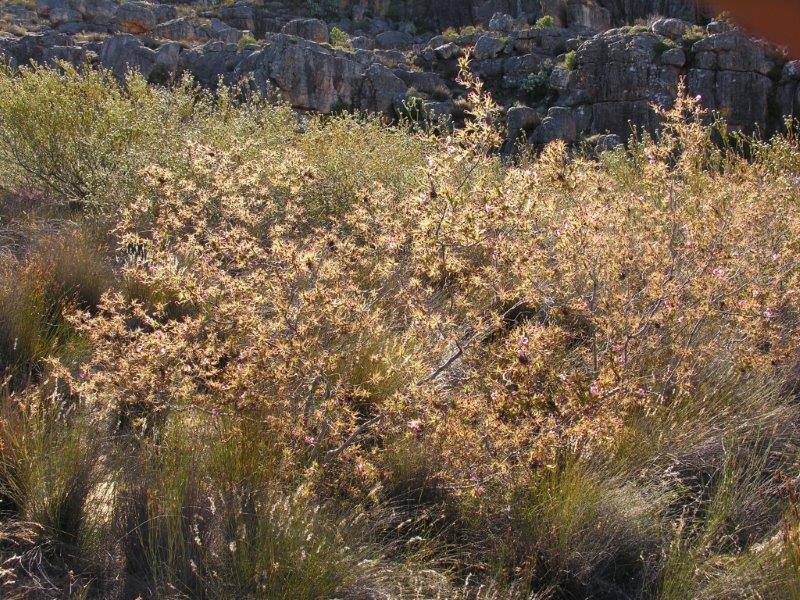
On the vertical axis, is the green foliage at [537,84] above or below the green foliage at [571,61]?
below

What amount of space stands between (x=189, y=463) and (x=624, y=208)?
2.88 m

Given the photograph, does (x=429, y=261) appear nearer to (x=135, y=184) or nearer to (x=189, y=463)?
(x=189, y=463)

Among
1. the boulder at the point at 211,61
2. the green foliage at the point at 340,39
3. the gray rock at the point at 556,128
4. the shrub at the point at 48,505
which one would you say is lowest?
the gray rock at the point at 556,128

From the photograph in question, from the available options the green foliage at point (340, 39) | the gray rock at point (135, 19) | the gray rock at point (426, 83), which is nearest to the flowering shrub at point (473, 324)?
the gray rock at point (426, 83)

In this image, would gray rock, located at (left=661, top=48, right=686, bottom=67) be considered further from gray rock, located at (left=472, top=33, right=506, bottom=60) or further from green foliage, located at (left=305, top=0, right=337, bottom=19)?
green foliage, located at (left=305, top=0, right=337, bottom=19)

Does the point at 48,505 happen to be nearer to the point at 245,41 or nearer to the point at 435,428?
the point at 435,428

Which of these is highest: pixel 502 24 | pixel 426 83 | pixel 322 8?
pixel 322 8

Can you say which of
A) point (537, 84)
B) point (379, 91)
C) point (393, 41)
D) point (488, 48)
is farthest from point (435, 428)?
point (393, 41)

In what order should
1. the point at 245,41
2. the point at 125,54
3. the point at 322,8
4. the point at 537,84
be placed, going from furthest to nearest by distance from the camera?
the point at 322,8, the point at 245,41, the point at 125,54, the point at 537,84

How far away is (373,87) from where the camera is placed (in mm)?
30078

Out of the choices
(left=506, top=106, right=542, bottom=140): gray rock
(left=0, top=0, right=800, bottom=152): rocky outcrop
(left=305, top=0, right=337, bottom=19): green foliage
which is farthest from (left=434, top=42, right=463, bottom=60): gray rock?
(left=305, top=0, right=337, bottom=19): green foliage

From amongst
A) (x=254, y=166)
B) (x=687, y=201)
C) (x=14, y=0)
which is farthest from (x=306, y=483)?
(x=14, y=0)

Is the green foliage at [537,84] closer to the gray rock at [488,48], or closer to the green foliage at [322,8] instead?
the gray rock at [488,48]

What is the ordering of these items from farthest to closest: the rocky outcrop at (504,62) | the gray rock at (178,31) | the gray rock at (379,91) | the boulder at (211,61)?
the gray rock at (178,31) → the boulder at (211,61) → the gray rock at (379,91) → the rocky outcrop at (504,62)
